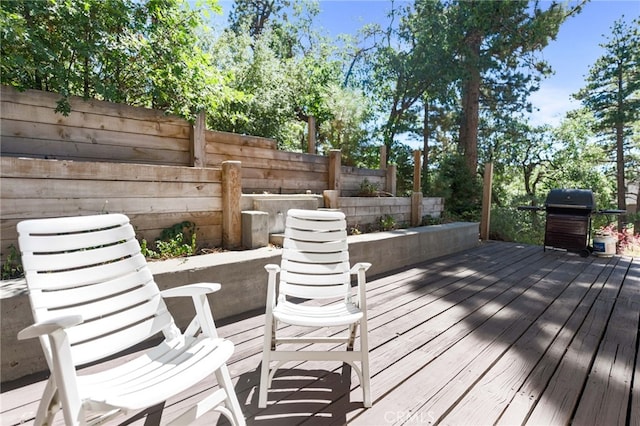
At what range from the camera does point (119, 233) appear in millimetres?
1595

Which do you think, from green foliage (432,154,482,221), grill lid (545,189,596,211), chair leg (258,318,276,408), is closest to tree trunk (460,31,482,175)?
green foliage (432,154,482,221)

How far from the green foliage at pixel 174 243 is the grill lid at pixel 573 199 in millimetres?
5910

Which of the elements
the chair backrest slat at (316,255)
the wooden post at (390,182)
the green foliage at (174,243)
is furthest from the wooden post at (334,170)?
the chair backrest slat at (316,255)

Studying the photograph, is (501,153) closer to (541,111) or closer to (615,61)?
(541,111)

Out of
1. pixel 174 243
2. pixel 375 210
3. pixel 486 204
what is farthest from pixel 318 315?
pixel 486 204

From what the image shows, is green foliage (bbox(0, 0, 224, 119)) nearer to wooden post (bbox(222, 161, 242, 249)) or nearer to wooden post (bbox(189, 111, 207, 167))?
wooden post (bbox(189, 111, 207, 167))

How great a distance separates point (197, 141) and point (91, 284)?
8.11 ft

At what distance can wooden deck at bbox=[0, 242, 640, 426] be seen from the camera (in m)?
1.62

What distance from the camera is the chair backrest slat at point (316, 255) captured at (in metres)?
2.22

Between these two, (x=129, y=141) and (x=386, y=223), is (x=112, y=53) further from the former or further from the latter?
(x=386, y=223)

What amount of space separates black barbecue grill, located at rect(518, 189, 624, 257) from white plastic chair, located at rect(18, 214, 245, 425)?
621 cm

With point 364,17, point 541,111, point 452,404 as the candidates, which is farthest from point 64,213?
point 541,111

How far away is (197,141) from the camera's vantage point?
3.64 meters

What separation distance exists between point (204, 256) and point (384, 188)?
425 cm
